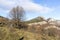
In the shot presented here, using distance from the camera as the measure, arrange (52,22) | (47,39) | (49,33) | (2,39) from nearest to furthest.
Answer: (2,39), (47,39), (49,33), (52,22)

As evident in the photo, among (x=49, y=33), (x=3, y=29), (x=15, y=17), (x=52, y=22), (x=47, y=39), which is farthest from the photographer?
(x=15, y=17)

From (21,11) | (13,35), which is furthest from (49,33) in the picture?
(21,11)

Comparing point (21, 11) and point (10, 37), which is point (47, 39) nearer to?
point (10, 37)

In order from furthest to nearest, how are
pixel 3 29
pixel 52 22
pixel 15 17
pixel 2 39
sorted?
pixel 15 17 → pixel 52 22 → pixel 3 29 → pixel 2 39

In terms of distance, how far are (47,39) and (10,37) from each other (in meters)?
3.97

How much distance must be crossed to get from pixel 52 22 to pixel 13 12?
6.89m

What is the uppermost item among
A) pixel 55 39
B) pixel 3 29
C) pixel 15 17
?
pixel 15 17

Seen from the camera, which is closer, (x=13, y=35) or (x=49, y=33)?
(x=13, y=35)

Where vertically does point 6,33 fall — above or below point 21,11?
below

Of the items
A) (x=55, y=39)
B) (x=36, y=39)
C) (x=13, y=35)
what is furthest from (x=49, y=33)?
(x=13, y=35)

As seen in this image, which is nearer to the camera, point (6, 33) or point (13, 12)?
point (6, 33)

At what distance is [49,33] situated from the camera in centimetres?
1933

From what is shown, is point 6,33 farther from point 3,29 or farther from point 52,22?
point 52,22

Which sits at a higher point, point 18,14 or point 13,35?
point 18,14
